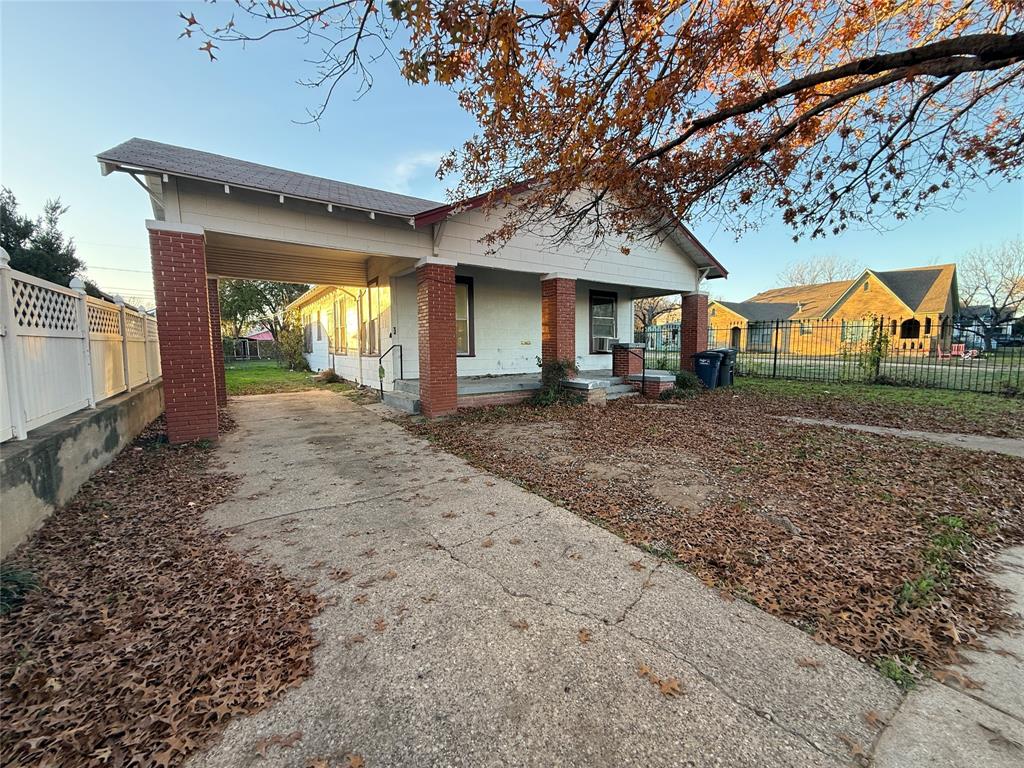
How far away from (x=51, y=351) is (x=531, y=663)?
5261mm

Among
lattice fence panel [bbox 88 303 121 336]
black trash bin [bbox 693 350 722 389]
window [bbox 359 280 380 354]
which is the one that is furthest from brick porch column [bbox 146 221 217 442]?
black trash bin [bbox 693 350 722 389]

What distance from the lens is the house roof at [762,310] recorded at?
39188 millimetres

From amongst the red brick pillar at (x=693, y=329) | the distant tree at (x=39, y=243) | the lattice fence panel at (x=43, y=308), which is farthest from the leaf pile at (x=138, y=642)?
the distant tree at (x=39, y=243)

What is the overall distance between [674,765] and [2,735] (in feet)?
8.16

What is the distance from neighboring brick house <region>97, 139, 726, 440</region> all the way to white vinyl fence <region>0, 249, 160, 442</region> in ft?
2.69

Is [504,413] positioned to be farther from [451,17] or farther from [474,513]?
[451,17]

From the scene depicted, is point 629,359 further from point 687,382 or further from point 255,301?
point 255,301

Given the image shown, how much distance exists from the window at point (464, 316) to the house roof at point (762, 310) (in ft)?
120

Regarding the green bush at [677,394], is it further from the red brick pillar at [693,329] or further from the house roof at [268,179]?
the house roof at [268,179]

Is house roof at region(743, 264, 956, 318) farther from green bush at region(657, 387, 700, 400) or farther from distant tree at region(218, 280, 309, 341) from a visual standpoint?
distant tree at region(218, 280, 309, 341)

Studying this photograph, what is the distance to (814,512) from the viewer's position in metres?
3.64

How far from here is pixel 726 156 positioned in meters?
5.12

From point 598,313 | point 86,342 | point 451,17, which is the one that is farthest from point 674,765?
point 598,313

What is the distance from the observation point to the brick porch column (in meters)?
5.62
